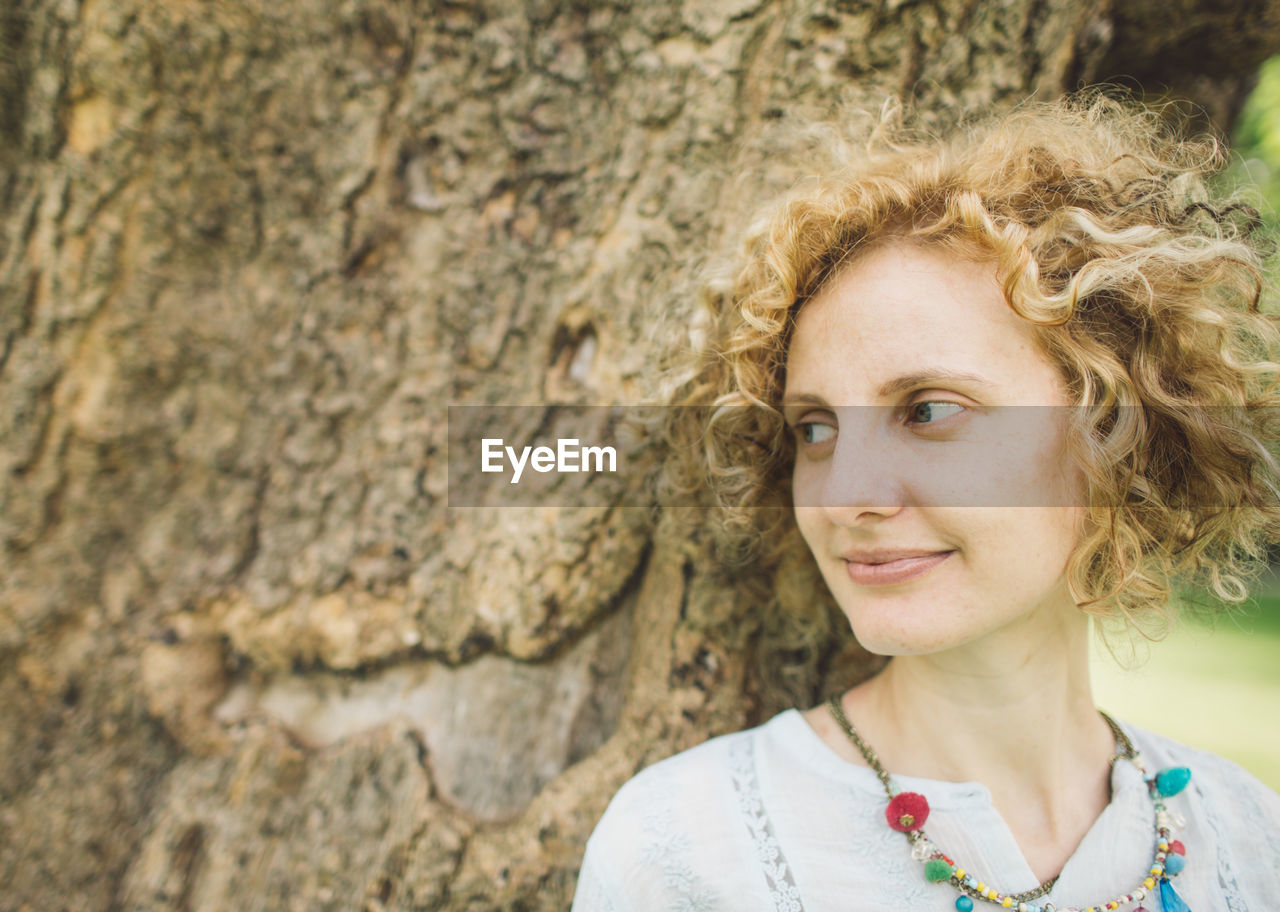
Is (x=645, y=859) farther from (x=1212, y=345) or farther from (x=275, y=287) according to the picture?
(x=275, y=287)

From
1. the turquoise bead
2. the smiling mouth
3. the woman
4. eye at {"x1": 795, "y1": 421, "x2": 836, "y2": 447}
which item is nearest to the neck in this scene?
the woman

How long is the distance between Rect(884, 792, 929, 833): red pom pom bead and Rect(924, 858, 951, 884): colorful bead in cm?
7

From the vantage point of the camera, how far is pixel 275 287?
1.94 metres

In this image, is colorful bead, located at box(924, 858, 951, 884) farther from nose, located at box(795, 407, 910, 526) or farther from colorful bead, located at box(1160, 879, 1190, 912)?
nose, located at box(795, 407, 910, 526)

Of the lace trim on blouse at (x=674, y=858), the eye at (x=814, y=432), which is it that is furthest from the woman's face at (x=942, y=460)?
the lace trim on blouse at (x=674, y=858)

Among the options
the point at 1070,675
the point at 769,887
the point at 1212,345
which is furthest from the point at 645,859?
the point at 1212,345

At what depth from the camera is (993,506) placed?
124 cm

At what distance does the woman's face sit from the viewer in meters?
1.25

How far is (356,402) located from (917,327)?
133cm

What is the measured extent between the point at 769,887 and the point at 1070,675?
2.53 ft

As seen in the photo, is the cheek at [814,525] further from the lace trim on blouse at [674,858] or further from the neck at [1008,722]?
the lace trim on blouse at [674,858]

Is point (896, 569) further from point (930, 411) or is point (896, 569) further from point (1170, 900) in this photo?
point (1170, 900)

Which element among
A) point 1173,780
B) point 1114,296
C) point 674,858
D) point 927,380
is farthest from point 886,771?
point 1114,296

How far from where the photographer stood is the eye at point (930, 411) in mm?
1282
